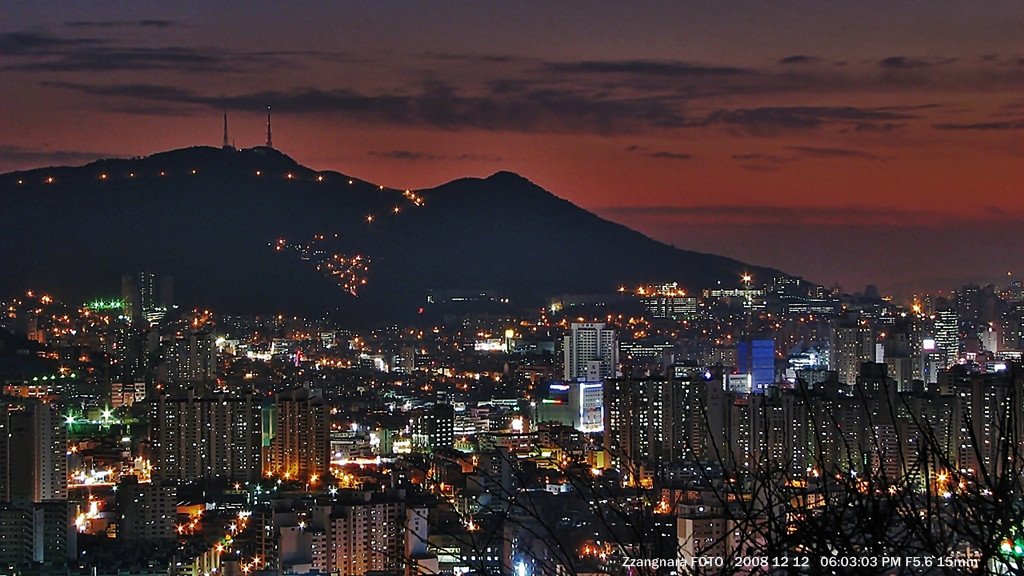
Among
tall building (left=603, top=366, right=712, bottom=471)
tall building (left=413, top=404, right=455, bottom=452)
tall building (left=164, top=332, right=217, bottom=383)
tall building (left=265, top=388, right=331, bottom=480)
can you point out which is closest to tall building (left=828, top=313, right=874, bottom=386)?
tall building (left=603, top=366, right=712, bottom=471)

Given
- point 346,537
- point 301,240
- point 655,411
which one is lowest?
point 346,537

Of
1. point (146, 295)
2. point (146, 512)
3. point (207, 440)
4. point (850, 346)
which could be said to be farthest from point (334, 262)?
point (146, 512)

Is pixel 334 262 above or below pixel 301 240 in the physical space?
below

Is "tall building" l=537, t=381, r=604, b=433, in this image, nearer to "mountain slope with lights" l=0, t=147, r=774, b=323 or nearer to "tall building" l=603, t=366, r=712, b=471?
"tall building" l=603, t=366, r=712, b=471

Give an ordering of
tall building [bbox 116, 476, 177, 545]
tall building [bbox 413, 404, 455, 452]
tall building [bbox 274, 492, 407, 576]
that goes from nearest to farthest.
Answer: tall building [bbox 274, 492, 407, 576], tall building [bbox 116, 476, 177, 545], tall building [bbox 413, 404, 455, 452]

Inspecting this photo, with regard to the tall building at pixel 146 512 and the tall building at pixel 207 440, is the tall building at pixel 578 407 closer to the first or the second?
the tall building at pixel 207 440

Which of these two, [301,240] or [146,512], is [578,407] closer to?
[146,512]
